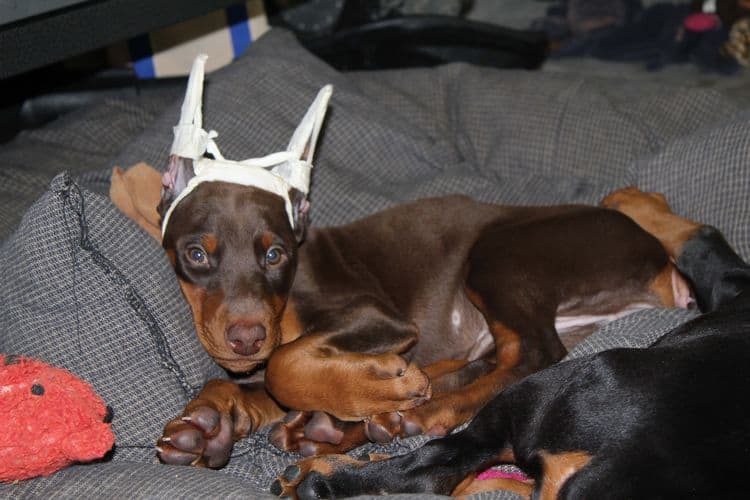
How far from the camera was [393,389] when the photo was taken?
2873mm

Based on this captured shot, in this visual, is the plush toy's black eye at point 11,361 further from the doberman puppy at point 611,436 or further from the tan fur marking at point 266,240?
the tan fur marking at point 266,240

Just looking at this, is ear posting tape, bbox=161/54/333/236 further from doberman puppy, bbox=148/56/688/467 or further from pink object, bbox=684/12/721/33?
pink object, bbox=684/12/721/33

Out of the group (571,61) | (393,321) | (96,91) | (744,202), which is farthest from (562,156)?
(571,61)

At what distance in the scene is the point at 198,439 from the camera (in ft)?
9.18

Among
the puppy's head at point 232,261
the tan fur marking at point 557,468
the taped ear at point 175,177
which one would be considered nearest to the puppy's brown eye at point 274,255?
the puppy's head at point 232,261

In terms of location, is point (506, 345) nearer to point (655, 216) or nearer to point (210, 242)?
point (655, 216)

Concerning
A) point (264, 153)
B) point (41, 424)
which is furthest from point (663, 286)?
point (41, 424)

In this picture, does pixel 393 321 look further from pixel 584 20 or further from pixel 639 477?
pixel 584 20

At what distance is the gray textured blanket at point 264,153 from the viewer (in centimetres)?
289

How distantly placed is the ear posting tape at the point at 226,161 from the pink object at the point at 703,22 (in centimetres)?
603

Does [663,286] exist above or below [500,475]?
above

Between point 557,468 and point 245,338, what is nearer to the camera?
point 557,468

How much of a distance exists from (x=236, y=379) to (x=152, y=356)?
0.44m

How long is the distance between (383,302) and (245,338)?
0.71 m
